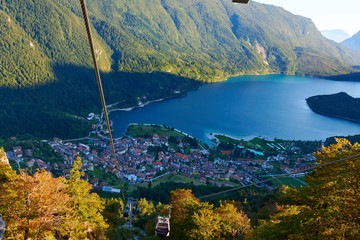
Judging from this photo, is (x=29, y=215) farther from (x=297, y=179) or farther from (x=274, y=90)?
(x=274, y=90)

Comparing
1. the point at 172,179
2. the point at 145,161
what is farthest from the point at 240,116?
the point at 172,179

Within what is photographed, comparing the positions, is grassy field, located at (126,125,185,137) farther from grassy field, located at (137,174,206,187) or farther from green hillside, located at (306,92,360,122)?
green hillside, located at (306,92,360,122)

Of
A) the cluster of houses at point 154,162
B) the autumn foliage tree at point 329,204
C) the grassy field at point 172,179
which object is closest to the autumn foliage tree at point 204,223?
the autumn foliage tree at point 329,204

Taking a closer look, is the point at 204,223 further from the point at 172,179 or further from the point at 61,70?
the point at 61,70

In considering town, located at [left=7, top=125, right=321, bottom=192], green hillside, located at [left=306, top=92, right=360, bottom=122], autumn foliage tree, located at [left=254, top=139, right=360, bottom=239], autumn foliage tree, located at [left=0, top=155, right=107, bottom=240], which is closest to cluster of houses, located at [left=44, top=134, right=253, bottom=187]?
town, located at [left=7, top=125, right=321, bottom=192]

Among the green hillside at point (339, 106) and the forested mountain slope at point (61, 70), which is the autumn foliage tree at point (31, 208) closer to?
the forested mountain slope at point (61, 70)

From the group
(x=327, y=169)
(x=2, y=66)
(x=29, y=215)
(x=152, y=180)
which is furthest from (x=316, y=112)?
(x=2, y=66)
